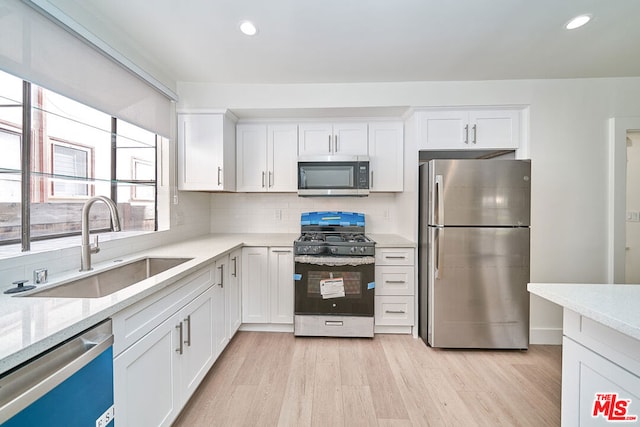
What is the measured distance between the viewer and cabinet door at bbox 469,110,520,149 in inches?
100

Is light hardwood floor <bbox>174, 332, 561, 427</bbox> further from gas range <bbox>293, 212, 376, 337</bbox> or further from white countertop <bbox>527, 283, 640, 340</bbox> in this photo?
white countertop <bbox>527, 283, 640, 340</bbox>

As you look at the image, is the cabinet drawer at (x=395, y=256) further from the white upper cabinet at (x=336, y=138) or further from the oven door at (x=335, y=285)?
the white upper cabinet at (x=336, y=138)

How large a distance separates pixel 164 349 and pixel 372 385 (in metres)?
1.39

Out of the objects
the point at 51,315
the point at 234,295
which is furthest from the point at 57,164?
the point at 234,295

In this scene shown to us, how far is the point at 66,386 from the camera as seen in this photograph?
32.7 inches

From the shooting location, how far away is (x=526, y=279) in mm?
2283

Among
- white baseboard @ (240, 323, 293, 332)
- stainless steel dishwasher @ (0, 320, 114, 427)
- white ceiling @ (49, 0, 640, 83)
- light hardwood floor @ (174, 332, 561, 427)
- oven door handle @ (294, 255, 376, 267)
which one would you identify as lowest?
light hardwood floor @ (174, 332, 561, 427)

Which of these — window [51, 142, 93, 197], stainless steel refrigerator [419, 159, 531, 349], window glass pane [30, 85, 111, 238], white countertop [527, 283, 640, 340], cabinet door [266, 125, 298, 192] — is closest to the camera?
white countertop [527, 283, 640, 340]

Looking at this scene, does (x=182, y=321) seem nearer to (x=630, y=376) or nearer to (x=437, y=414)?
(x=437, y=414)

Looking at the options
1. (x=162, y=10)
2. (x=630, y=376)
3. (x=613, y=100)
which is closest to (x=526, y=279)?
(x=630, y=376)

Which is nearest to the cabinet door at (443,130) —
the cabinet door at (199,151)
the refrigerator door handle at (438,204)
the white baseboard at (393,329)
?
the refrigerator door handle at (438,204)

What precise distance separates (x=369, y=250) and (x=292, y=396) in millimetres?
1285

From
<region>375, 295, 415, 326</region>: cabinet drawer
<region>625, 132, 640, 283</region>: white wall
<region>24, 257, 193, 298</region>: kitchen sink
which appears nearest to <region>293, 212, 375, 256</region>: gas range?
<region>375, 295, 415, 326</region>: cabinet drawer

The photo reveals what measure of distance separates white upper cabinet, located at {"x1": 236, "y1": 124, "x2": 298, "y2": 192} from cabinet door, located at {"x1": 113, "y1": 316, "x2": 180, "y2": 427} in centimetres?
173
